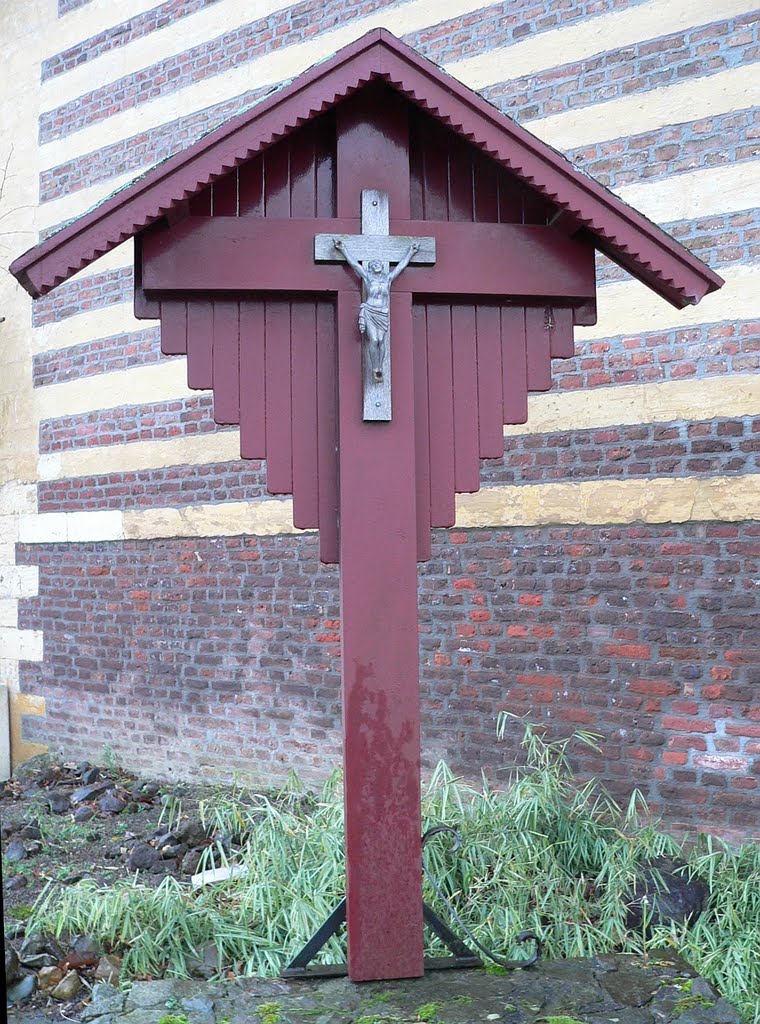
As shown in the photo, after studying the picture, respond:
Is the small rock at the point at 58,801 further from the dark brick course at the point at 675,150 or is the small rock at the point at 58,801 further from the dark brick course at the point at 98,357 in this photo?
the dark brick course at the point at 675,150

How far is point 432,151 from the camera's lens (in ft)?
11.7

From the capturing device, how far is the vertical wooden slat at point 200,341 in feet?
11.1

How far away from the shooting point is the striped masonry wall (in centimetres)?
547

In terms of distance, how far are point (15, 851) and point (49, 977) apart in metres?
2.34

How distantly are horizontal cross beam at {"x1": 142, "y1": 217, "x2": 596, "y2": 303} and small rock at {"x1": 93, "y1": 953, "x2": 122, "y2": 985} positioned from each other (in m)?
2.76

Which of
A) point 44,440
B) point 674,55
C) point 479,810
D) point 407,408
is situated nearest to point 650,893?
point 479,810

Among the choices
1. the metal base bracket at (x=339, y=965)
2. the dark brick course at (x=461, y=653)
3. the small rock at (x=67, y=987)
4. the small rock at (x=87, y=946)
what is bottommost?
the small rock at (x=67, y=987)

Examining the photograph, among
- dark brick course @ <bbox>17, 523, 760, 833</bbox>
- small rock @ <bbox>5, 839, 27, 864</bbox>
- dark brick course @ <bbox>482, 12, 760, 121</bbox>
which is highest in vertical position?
dark brick course @ <bbox>482, 12, 760, 121</bbox>

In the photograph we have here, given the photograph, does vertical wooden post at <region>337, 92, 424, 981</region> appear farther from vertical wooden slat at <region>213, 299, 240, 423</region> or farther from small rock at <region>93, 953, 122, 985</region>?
small rock at <region>93, 953, 122, 985</region>

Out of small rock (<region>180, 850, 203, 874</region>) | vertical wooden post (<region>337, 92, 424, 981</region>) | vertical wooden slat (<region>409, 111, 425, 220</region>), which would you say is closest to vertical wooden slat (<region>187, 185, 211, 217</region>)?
vertical wooden post (<region>337, 92, 424, 981</region>)

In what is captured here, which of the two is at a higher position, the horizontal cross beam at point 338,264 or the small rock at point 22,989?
the horizontal cross beam at point 338,264

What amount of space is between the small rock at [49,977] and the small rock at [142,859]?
159 centimetres

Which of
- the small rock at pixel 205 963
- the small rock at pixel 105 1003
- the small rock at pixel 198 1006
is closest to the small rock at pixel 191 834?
the small rock at pixel 205 963

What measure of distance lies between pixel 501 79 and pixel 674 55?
111cm
